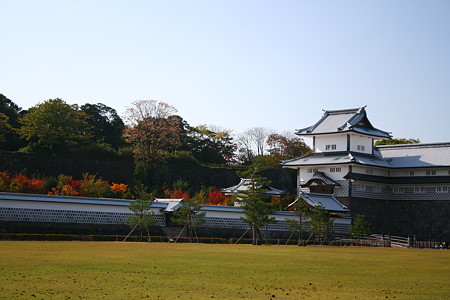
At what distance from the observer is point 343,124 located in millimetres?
60312

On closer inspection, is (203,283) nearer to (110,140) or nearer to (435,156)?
(435,156)

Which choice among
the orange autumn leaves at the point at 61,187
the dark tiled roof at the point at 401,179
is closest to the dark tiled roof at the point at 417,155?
the dark tiled roof at the point at 401,179

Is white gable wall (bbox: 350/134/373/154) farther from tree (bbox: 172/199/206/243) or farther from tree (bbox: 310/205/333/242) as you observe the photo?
tree (bbox: 172/199/206/243)

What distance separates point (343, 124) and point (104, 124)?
34170 mm

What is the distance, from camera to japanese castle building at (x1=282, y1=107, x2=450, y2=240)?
193 feet

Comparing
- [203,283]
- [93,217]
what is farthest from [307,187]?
[203,283]

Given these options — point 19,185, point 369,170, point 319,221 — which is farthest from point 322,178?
point 19,185

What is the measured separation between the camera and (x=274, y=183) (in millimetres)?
76188

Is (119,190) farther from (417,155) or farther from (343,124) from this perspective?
(417,155)

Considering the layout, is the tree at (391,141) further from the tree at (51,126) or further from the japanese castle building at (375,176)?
the tree at (51,126)

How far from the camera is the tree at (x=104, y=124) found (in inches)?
3162

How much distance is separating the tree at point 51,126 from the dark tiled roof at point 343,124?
2387 cm

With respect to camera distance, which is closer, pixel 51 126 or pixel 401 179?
pixel 401 179

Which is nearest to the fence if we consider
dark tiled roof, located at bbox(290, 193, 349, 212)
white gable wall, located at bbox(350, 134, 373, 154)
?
dark tiled roof, located at bbox(290, 193, 349, 212)
